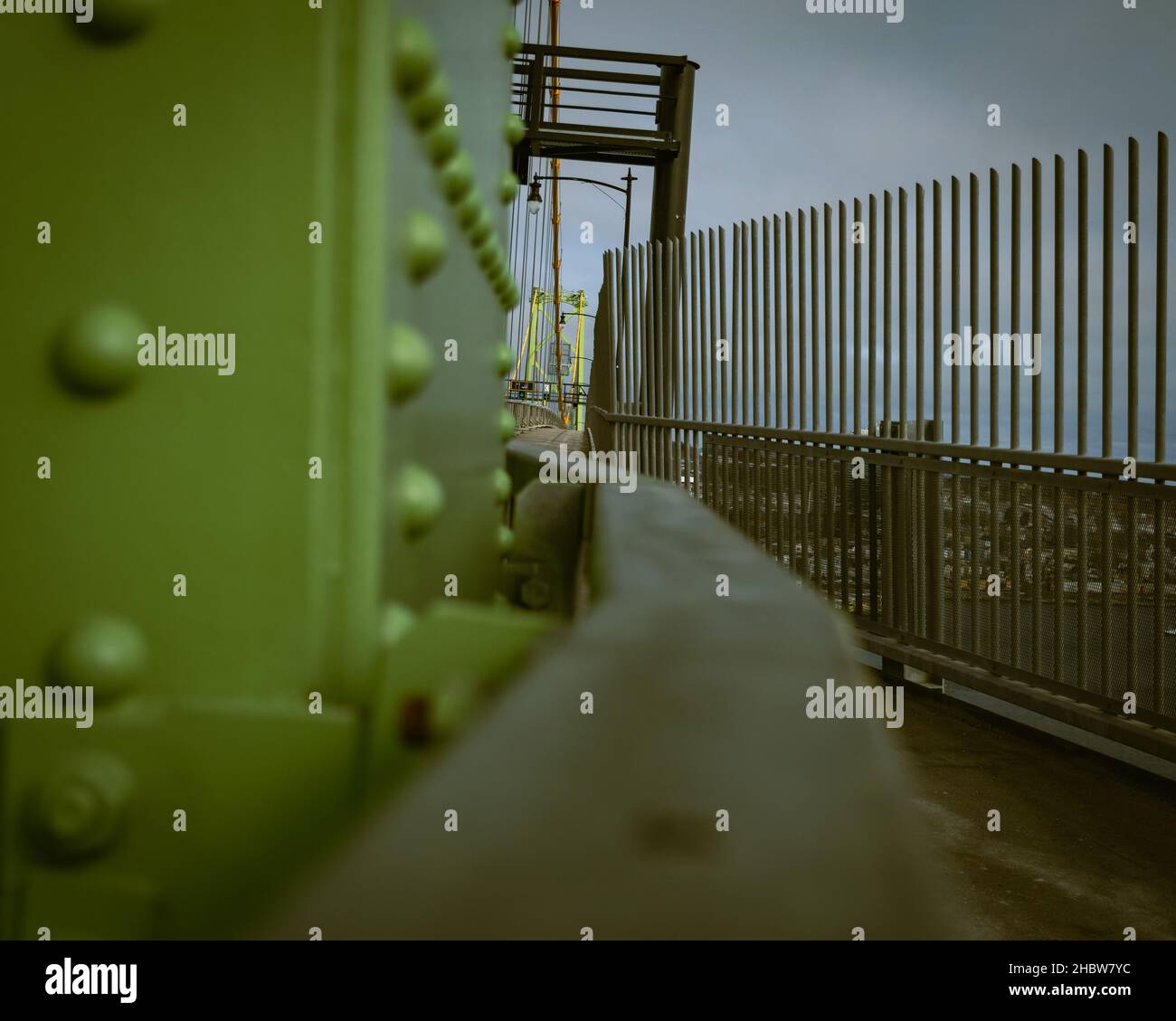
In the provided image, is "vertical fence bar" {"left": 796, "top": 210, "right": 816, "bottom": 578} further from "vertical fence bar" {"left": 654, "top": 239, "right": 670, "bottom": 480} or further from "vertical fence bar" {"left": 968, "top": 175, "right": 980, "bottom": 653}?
"vertical fence bar" {"left": 654, "top": 239, "right": 670, "bottom": 480}

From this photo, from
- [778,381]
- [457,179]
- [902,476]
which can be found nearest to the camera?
[457,179]

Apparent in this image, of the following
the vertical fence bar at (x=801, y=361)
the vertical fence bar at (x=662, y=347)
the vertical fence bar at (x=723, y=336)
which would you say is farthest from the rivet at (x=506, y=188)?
the vertical fence bar at (x=662, y=347)

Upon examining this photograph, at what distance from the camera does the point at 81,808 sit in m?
0.59

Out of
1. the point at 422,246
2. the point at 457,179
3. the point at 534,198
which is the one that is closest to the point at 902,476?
the point at 457,179

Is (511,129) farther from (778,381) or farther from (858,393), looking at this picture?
(778,381)

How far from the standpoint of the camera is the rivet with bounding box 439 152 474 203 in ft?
2.65

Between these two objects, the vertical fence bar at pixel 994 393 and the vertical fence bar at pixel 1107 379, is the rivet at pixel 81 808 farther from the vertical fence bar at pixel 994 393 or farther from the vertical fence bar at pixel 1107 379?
the vertical fence bar at pixel 994 393

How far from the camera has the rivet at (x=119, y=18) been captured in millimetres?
579

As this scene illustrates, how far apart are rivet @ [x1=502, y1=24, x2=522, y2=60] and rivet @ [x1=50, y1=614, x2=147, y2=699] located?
873mm

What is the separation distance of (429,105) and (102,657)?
18.4 inches
